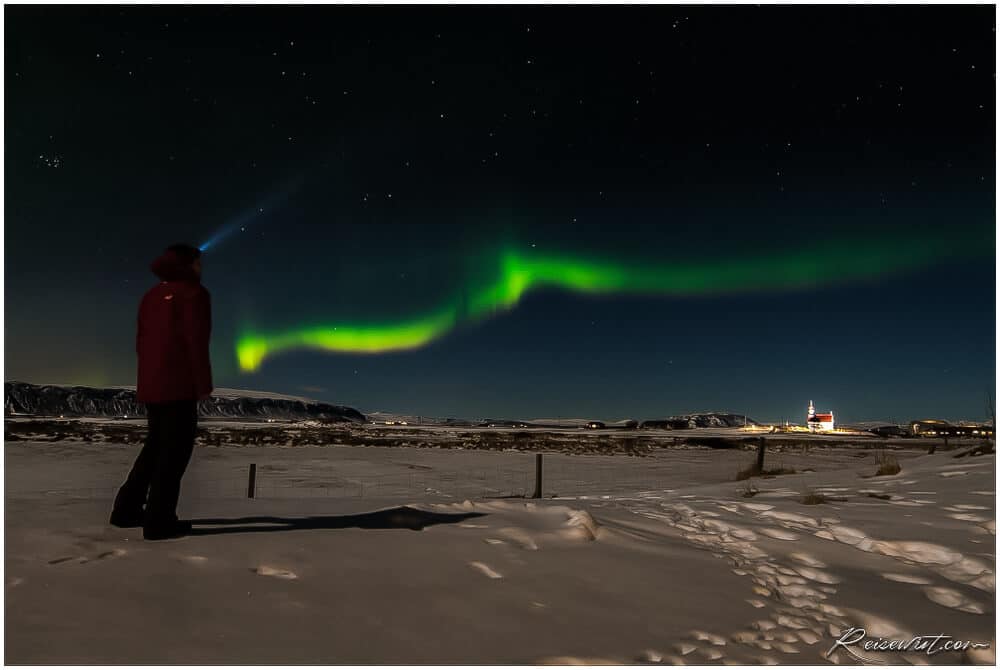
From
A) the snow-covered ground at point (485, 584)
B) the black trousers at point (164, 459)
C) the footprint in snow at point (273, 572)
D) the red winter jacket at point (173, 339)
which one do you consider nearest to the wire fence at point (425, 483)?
the snow-covered ground at point (485, 584)

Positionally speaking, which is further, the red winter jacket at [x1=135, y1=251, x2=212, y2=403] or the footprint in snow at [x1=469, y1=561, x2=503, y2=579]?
the red winter jacket at [x1=135, y1=251, x2=212, y2=403]

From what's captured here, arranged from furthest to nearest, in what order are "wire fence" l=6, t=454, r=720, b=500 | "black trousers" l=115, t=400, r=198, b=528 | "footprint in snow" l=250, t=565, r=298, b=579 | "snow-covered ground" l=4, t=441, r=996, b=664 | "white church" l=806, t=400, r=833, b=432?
"white church" l=806, t=400, r=833, b=432
"wire fence" l=6, t=454, r=720, b=500
"black trousers" l=115, t=400, r=198, b=528
"footprint in snow" l=250, t=565, r=298, b=579
"snow-covered ground" l=4, t=441, r=996, b=664

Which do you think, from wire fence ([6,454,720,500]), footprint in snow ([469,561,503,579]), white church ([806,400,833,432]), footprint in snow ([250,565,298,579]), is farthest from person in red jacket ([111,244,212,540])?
white church ([806,400,833,432])

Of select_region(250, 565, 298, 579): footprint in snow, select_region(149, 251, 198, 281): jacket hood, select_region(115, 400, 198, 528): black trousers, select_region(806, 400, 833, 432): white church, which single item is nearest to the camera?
select_region(250, 565, 298, 579): footprint in snow

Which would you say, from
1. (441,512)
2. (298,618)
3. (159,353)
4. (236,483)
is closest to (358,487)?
(236,483)

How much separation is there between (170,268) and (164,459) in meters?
1.22

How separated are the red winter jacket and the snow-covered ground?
928mm

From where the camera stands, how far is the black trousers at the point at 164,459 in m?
3.51

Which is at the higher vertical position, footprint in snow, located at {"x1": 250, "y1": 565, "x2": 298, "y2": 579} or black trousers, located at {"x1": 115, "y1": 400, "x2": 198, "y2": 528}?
black trousers, located at {"x1": 115, "y1": 400, "x2": 198, "y2": 528}

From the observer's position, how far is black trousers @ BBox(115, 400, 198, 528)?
11.5 feet

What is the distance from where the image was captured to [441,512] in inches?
201

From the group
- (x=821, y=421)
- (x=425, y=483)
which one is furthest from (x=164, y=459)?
(x=821, y=421)

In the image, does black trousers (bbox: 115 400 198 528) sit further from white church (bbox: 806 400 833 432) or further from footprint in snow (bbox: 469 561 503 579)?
white church (bbox: 806 400 833 432)

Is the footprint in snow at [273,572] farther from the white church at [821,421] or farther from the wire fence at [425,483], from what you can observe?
the white church at [821,421]
